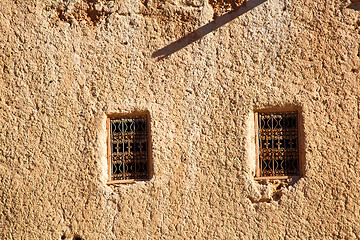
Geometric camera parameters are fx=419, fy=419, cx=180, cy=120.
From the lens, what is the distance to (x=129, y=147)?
10.7ft

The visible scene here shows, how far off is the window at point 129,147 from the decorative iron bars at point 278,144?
0.90 meters

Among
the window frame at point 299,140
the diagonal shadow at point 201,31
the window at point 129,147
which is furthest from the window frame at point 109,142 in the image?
the window frame at point 299,140

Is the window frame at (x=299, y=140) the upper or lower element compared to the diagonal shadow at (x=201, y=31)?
lower

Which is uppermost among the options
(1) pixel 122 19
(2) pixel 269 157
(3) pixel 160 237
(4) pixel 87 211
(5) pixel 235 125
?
(1) pixel 122 19

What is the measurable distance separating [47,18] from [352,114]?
7.99 ft

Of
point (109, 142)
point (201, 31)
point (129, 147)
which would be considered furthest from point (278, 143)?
point (109, 142)

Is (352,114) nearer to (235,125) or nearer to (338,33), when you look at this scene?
(338,33)

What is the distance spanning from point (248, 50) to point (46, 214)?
1970 mm

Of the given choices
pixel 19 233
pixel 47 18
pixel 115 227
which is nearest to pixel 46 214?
pixel 19 233

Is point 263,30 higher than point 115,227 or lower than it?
higher

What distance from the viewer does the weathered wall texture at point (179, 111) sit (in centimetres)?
313

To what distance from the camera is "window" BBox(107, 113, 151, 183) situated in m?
3.26

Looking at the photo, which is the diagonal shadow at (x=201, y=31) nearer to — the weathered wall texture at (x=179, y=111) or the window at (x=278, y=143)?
the weathered wall texture at (x=179, y=111)

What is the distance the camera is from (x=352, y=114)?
3131mm
